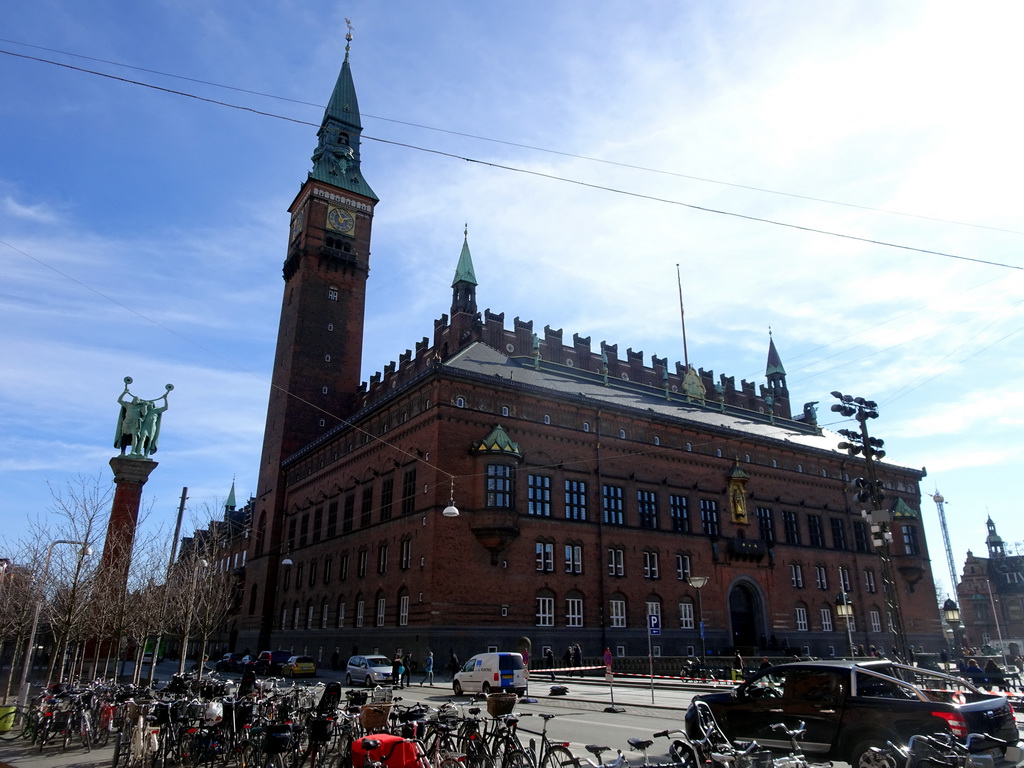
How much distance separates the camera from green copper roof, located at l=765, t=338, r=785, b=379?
7862 centimetres

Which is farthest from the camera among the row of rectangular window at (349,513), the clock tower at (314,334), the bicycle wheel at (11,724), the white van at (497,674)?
the clock tower at (314,334)

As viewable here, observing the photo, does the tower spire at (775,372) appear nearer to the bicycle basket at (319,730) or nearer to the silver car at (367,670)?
the silver car at (367,670)

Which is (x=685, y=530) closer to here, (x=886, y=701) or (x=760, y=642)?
(x=760, y=642)

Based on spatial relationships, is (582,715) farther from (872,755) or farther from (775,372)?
(775,372)

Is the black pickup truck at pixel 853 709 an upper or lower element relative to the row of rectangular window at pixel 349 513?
lower

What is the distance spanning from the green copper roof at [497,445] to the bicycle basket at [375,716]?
2713cm

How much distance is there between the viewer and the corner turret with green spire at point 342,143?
62.5 m

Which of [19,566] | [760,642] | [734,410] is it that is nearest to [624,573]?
[760,642]

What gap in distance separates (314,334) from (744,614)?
38.5 metres

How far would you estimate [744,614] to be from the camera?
4928 centimetres

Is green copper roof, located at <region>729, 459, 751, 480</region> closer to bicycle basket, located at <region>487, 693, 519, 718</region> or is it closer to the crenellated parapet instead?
the crenellated parapet

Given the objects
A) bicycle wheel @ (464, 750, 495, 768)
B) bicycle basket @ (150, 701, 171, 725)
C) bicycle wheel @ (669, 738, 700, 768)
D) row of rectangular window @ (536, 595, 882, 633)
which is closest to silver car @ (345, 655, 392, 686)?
row of rectangular window @ (536, 595, 882, 633)

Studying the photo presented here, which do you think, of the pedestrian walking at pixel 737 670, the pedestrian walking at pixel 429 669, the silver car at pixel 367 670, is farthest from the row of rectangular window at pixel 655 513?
the pedestrian walking at pixel 737 670

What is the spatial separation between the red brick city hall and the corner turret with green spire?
0.74 ft
